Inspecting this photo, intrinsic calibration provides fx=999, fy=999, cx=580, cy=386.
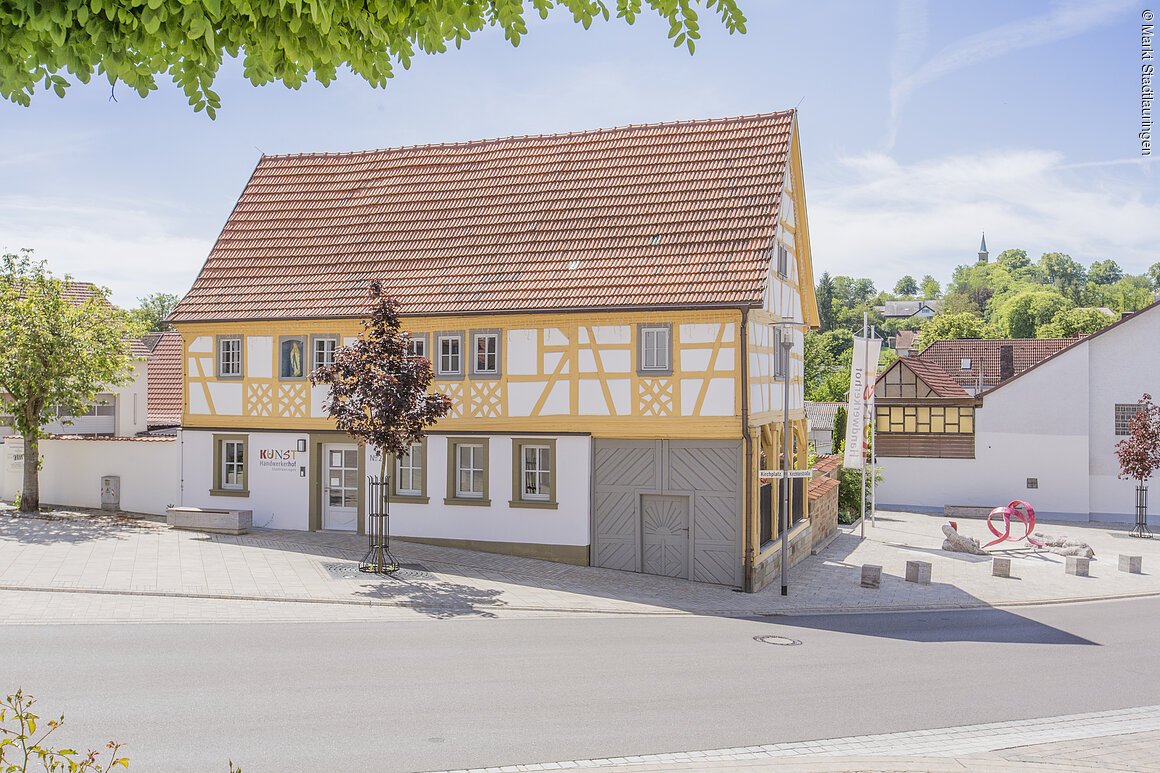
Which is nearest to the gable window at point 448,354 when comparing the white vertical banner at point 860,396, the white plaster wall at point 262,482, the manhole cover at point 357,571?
the white plaster wall at point 262,482

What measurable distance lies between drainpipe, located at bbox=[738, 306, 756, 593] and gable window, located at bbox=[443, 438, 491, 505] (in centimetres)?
559

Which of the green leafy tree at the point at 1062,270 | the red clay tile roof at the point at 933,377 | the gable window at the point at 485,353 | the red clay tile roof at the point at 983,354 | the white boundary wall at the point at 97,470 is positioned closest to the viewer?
the gable window at the point at 485,353

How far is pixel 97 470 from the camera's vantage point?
25.9m

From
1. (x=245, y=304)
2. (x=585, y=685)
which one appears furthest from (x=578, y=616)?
(x=245, y=304)

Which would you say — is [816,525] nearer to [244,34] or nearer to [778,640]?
[778,640]

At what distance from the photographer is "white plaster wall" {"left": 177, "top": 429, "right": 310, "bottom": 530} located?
75.3 feet

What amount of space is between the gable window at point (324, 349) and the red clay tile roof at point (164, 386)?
15967 millimetres

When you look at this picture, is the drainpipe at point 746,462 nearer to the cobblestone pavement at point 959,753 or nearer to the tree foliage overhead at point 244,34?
the cobblestone pavement at point 959,753

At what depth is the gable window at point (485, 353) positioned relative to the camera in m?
21.7

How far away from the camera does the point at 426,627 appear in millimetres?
14938

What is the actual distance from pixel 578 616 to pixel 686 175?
10.9 m

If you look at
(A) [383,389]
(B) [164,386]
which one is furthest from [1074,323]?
(A) [383,389]

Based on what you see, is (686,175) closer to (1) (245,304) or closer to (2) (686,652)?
(1) (245,304)

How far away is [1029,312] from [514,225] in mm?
111801
